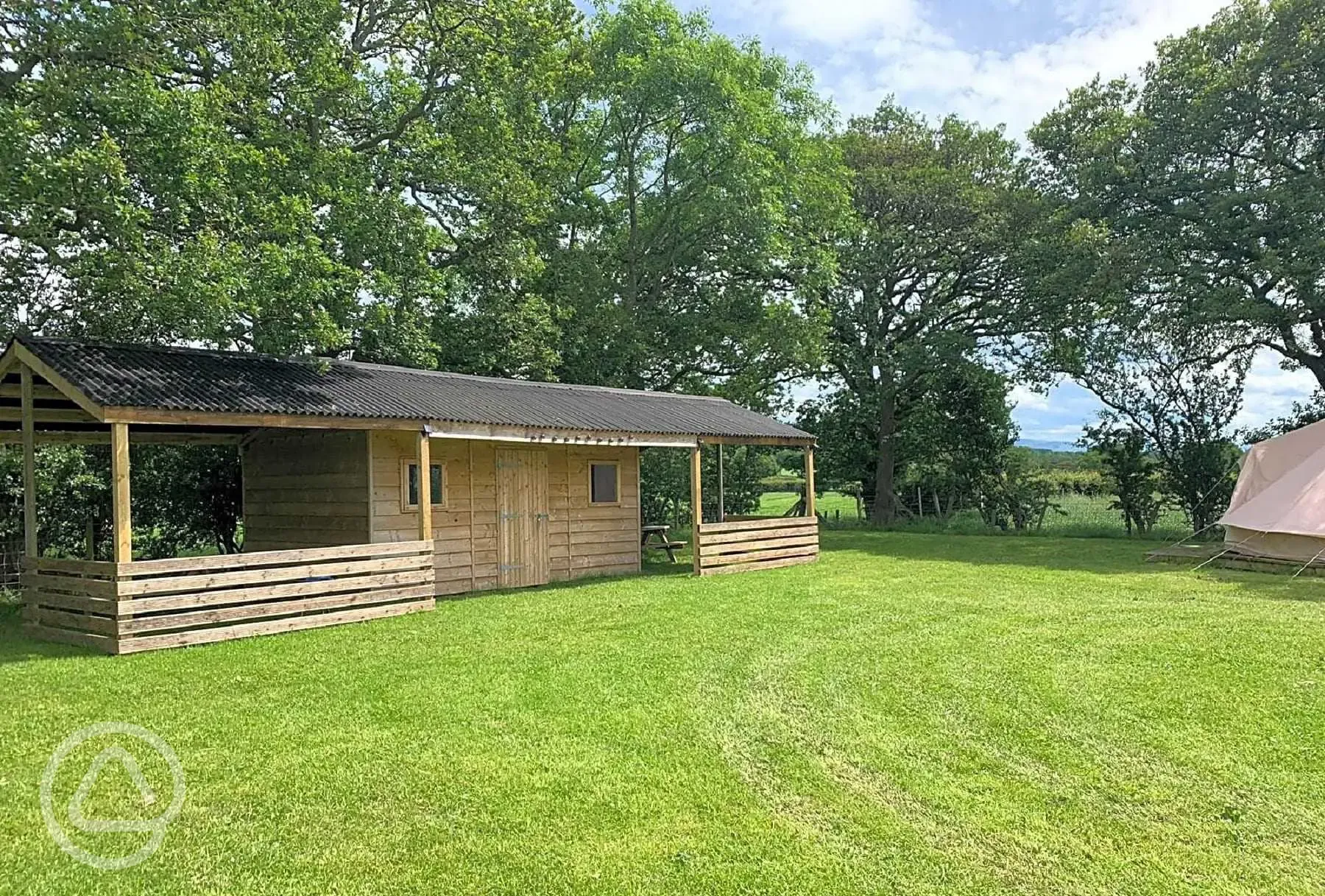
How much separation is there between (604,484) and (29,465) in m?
7.43

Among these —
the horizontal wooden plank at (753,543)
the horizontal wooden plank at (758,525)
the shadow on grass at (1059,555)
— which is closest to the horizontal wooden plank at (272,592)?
the horizontal wooden plank at (753,543)

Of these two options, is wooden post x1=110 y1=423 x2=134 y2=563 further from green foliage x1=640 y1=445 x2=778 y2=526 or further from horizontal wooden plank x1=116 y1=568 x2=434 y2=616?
green foliage x1=640 y1=445 x2=778 y2=526

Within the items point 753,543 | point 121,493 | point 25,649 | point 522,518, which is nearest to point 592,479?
point 522,518

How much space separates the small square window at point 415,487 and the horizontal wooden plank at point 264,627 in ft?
4.96

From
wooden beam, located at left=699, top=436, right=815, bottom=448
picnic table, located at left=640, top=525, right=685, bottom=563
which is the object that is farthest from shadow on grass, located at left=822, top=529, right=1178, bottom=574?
picnic table, located at left=640, top=525, right=685, bottom=563

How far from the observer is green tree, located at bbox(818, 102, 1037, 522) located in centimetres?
2169

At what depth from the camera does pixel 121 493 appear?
8047 millimetres

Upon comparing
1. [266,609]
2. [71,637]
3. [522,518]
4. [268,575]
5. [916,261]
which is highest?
[916,261]

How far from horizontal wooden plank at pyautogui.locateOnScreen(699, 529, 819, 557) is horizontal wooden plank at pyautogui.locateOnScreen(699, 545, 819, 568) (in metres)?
0.05

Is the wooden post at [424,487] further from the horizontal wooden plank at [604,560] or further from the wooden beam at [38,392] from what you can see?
the wooden beam at [38,392]

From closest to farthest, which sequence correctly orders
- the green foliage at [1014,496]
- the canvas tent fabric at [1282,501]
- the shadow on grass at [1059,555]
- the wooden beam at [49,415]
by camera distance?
the wooden beam at [49,415], the shadow on grass at [1059,555], the canvas tent fabric at [1282,501], the green foliage at [1014,496]

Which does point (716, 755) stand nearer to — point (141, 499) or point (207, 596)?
point (207, 596)

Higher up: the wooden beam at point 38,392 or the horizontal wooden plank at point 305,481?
the wooden beam at point 38,392

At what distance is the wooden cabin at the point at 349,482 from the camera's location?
8.29m
